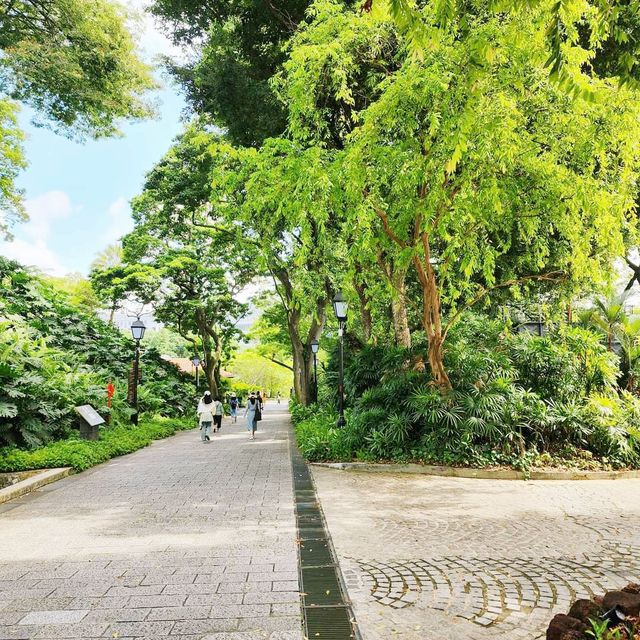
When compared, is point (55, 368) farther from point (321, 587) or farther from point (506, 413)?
point (321, 587)

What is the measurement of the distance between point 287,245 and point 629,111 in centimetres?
1225

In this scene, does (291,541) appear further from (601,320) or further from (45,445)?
(601,320)

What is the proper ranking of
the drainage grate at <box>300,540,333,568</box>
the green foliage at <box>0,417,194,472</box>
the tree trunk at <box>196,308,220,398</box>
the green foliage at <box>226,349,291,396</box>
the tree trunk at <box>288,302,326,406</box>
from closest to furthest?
the drainage grate at <box>300,540,333,568</box> → the green foliage at <box>0,417,194,472</box> → the tree trunk at <box>288,302,326,406</box> → the tree trunk at <box>196,308,220,398</box> → the green foliage at <box>226,349,291,396</box>

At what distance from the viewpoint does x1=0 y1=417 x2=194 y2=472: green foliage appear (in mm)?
9383

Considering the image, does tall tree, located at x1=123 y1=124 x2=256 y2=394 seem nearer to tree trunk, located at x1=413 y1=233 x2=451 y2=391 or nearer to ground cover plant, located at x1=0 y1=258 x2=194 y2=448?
ground cover plant, located at x1=0 y1=258 x2=194 y2=448

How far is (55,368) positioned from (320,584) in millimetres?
11572

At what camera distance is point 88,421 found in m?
11.7

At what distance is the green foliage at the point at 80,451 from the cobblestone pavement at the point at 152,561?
1081mm

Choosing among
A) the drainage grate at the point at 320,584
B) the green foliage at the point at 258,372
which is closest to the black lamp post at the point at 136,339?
the drainage grate at the point at 320,584

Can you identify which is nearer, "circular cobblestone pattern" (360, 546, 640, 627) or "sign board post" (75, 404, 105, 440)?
"circular cobblestone pattern" (360, 546, 640, 627)

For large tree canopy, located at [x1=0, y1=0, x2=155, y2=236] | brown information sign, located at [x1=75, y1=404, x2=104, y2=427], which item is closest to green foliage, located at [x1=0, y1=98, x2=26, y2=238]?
large tree canopy, located at [x1=0, y1=0, x2=155, y2=236]

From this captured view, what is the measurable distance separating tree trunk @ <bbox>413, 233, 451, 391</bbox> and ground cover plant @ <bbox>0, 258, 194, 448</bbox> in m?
→ 8.01

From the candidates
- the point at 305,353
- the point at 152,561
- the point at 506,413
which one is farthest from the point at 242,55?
the point at 305,353

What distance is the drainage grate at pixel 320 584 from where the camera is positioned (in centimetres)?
343
